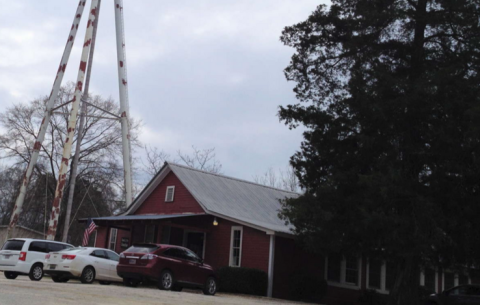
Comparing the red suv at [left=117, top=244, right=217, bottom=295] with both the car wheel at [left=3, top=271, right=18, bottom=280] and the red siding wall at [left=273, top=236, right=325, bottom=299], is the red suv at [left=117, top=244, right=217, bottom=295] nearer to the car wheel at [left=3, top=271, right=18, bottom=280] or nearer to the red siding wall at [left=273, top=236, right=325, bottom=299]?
the red siding wall at [left=273, top=236, right=325, bottom=299]

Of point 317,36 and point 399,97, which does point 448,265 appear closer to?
point 399,97

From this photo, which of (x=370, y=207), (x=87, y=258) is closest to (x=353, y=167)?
(x=370, y=207)

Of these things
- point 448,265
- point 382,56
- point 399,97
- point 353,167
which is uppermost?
point 382,56

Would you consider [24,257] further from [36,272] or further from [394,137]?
[394,137]

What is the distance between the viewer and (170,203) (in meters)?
30.1

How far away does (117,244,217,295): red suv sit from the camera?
1939 cm

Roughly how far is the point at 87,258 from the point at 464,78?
47.7ft

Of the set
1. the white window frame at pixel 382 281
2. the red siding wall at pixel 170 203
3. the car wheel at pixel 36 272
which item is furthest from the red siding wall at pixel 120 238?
the white window frame at pixel 382 281

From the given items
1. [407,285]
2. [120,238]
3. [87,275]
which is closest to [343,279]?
[407,285]

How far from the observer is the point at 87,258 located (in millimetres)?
20891

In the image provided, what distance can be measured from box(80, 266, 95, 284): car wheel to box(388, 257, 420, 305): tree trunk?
1067 centimetres

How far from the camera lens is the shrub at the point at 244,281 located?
23.6 m

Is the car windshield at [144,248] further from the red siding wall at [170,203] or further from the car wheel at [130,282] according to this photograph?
the red siding wall at [170,203]

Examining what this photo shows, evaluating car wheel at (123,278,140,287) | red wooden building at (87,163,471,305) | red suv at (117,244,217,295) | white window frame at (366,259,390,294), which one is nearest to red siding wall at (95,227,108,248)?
red wooden building at (87,163,471,305)
